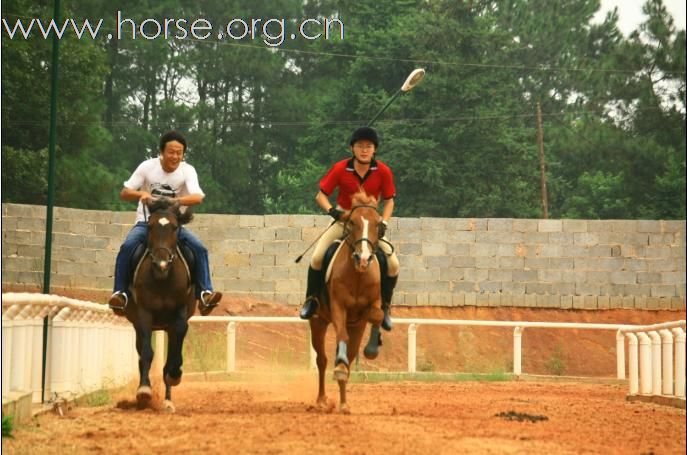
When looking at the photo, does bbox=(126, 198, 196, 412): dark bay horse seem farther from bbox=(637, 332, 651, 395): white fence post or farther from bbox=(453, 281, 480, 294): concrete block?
bbox=(453, 281, 480, 294): concrete block

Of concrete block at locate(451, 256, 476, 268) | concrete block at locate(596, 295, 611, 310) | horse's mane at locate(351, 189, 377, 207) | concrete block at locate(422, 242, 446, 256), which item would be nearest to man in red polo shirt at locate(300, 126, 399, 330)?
horse's mane at locate(351, 189, 377, 207)

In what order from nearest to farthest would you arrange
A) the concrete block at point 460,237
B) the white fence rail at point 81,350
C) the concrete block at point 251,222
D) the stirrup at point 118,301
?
the white fence rail at point 81,350 < the stirrup at point 118,301 < the concrete block at point 251,222 < the concrete block at point 460,237

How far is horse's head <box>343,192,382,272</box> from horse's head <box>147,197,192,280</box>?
178cm

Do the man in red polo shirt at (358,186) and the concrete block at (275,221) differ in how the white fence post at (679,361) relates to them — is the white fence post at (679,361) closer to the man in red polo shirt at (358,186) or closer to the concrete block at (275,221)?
the man in red polo shirt at (358,186)

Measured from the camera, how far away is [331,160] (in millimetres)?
61688

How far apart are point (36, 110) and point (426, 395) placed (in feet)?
93.4

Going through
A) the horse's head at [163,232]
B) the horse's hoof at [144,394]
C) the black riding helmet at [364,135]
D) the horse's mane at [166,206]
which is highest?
the black riding helmet at [364,135]

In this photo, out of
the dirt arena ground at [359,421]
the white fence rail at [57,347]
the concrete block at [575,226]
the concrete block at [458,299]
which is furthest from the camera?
the concrete block at [575,226]

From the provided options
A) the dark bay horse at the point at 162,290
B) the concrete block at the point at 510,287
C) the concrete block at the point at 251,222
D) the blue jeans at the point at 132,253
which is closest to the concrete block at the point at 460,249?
the concrete block at the point at 510,287

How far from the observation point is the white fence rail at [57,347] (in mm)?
12914

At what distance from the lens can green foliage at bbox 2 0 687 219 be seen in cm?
5719

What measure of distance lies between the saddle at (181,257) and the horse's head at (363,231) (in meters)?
1.67

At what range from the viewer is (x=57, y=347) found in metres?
15.3

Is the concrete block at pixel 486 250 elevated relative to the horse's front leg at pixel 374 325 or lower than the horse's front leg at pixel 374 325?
elevated
